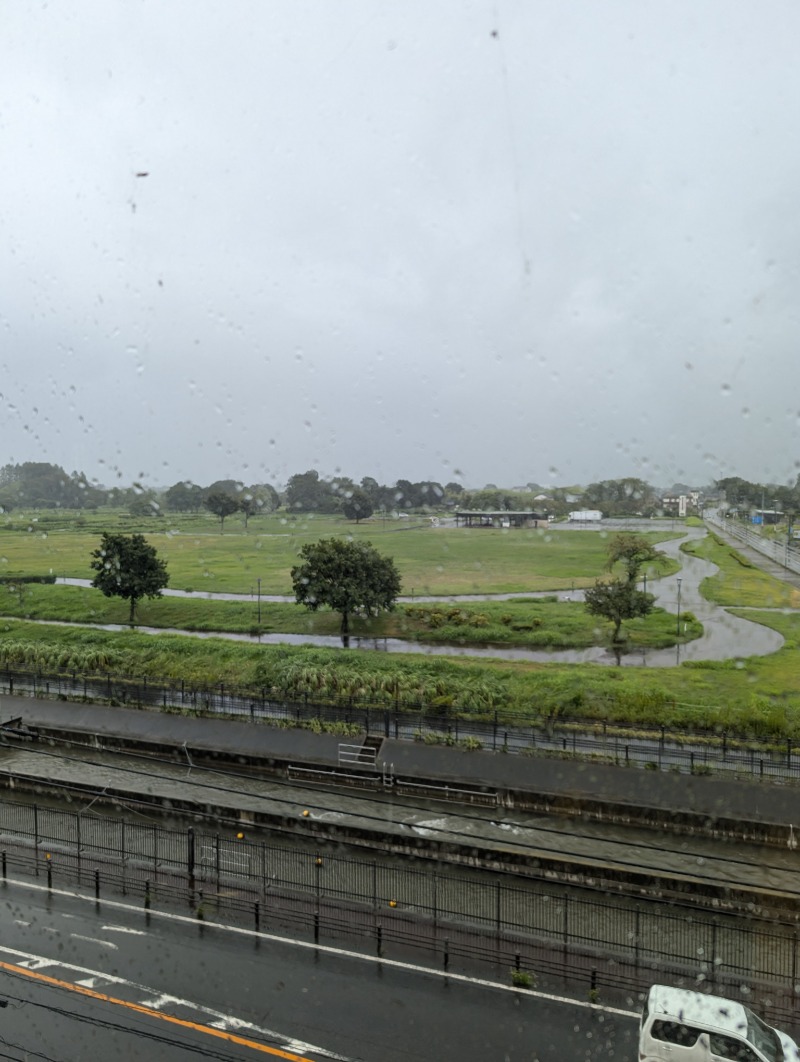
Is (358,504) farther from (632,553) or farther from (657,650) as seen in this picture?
(657,650)

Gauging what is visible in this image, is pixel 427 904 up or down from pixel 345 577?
down

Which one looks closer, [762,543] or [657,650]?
[657,650]

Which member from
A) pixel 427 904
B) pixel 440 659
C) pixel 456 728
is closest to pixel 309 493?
pixel 440 659

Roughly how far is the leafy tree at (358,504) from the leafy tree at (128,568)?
5531 millimetres

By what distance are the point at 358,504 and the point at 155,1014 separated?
1769cm

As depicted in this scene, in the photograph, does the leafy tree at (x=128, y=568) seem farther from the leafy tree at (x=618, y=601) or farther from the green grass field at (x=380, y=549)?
the leafy tree at (x=618, y=601)

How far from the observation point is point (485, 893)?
24.1 ft

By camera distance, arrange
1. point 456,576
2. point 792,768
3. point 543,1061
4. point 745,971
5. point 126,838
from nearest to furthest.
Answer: point 543,1061, point 745,971, point 126,838, point 792,768, point 456,576

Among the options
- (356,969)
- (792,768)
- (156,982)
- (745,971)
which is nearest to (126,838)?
(156,982)

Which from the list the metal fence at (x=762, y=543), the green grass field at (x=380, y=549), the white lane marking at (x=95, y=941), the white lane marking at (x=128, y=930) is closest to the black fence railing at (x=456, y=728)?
the white lane marking at (x=128, y=930)

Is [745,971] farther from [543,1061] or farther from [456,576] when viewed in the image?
[456,576]

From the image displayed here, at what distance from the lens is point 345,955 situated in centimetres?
632

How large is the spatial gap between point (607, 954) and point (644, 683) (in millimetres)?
7958

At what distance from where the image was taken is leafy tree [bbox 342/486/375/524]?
22469mm
